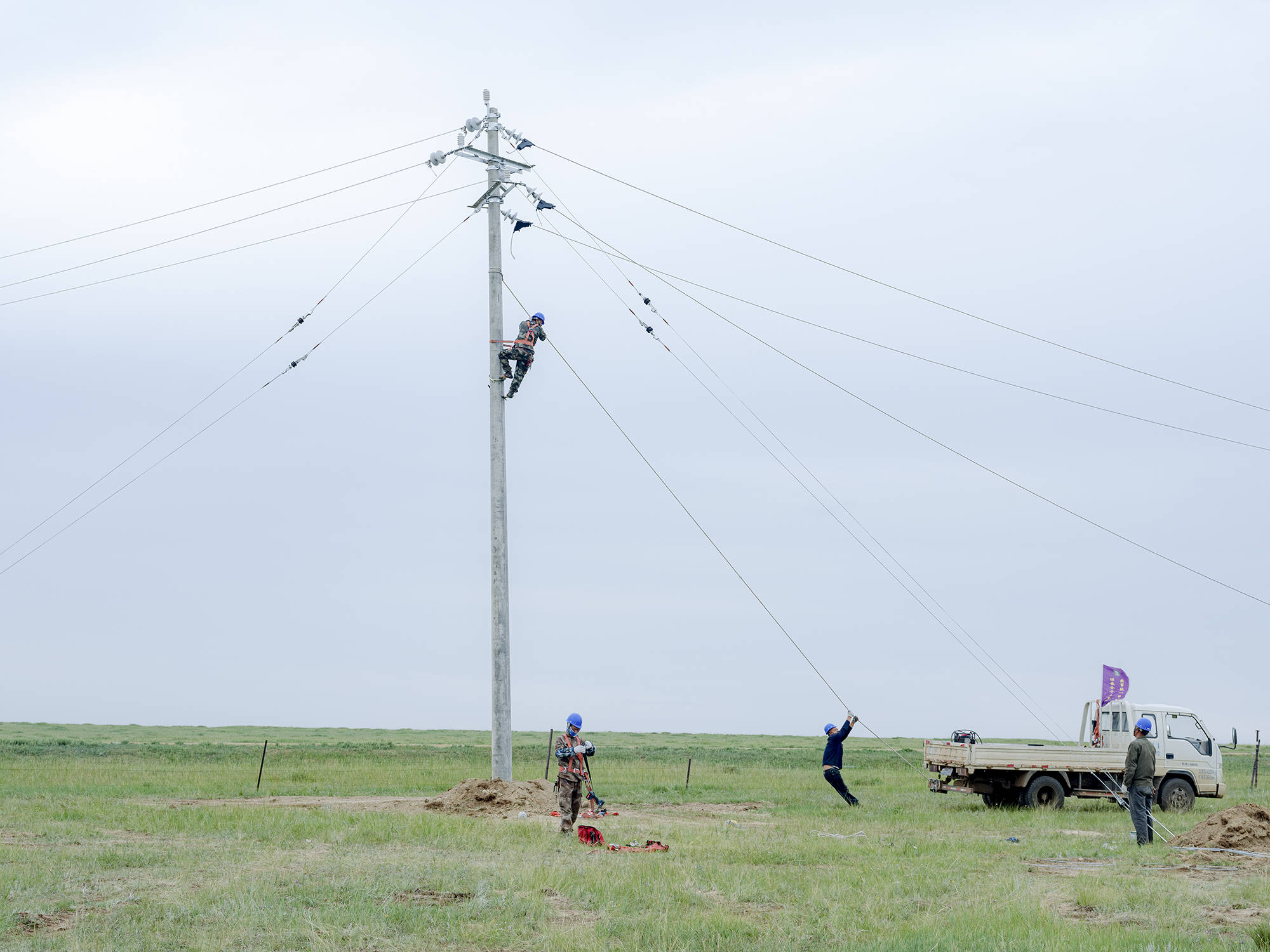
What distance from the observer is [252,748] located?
54625 mm

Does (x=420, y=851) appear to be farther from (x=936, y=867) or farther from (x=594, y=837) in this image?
(x=936, y=867)

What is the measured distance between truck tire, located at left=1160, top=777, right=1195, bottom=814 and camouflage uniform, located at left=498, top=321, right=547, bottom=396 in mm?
17027

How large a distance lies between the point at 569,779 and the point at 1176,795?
50.9 feet

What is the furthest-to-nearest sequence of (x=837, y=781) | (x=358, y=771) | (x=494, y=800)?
(x=358, y=771) < (x=837, y=781) < (x=494, y=800)

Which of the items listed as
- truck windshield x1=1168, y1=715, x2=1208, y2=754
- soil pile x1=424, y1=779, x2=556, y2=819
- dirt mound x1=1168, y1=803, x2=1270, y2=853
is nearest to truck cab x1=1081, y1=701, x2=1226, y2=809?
Result: truck windshield x1=1168, y1=715, x2=1208, y2=754

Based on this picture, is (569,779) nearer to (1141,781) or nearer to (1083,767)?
(1141,781)

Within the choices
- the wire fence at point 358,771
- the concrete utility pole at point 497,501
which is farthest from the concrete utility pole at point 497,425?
the wire fence at point 358,771

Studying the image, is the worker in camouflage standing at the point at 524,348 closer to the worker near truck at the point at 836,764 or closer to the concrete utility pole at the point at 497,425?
the concrete utility pole at the point at 497,425

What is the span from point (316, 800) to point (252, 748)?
3313 cm

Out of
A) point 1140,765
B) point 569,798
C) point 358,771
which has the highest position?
point 1140,765

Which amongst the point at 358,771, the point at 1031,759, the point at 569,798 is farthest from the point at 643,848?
the point at 358,771

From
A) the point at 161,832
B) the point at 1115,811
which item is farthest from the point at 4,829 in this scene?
the point at 1115,811

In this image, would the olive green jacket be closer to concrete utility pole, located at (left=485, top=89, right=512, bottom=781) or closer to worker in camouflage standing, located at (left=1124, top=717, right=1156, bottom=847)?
worker in camouflage standing, located at (left=1124, top=717, right=1156, bottom=847)

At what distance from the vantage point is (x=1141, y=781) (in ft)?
61.4
